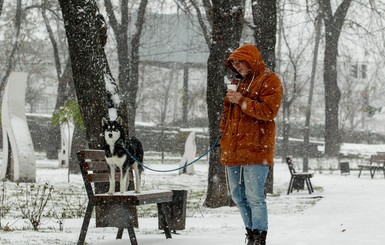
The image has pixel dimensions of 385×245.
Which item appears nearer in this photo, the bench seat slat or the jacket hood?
the jacket hood

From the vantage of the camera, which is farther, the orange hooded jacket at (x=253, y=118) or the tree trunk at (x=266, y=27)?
the tree trunk at (x=266, y=27)

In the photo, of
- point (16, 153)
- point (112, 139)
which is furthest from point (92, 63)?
point (16, 153)

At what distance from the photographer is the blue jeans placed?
711cm

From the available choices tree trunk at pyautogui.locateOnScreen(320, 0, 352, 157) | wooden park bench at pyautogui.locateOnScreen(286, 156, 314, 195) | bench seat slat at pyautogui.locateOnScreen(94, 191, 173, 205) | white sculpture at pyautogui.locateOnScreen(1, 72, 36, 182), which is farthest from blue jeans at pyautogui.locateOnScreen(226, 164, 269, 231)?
tree trunk at pyautogui.locateOnScreen(320, 0, 352, 157)

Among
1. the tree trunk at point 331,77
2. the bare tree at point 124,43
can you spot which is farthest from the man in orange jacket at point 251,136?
the tree trunk at point 331,77

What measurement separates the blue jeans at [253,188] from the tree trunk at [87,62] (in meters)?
3.52

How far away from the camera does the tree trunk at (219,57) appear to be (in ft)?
A: 45.8

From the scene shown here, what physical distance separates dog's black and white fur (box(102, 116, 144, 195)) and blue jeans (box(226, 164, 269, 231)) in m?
1.21

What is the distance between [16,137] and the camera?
22.9 meters

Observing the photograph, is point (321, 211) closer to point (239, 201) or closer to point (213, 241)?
point (213, 241)

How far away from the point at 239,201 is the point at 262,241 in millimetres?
457

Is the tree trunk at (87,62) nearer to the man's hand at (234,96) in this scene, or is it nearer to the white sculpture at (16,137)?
the man's hand at (234,96)

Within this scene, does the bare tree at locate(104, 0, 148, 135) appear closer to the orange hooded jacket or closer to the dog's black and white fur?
the dog's black and white fur

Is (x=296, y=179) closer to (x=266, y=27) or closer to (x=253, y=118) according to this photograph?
(x=266, y=27)
